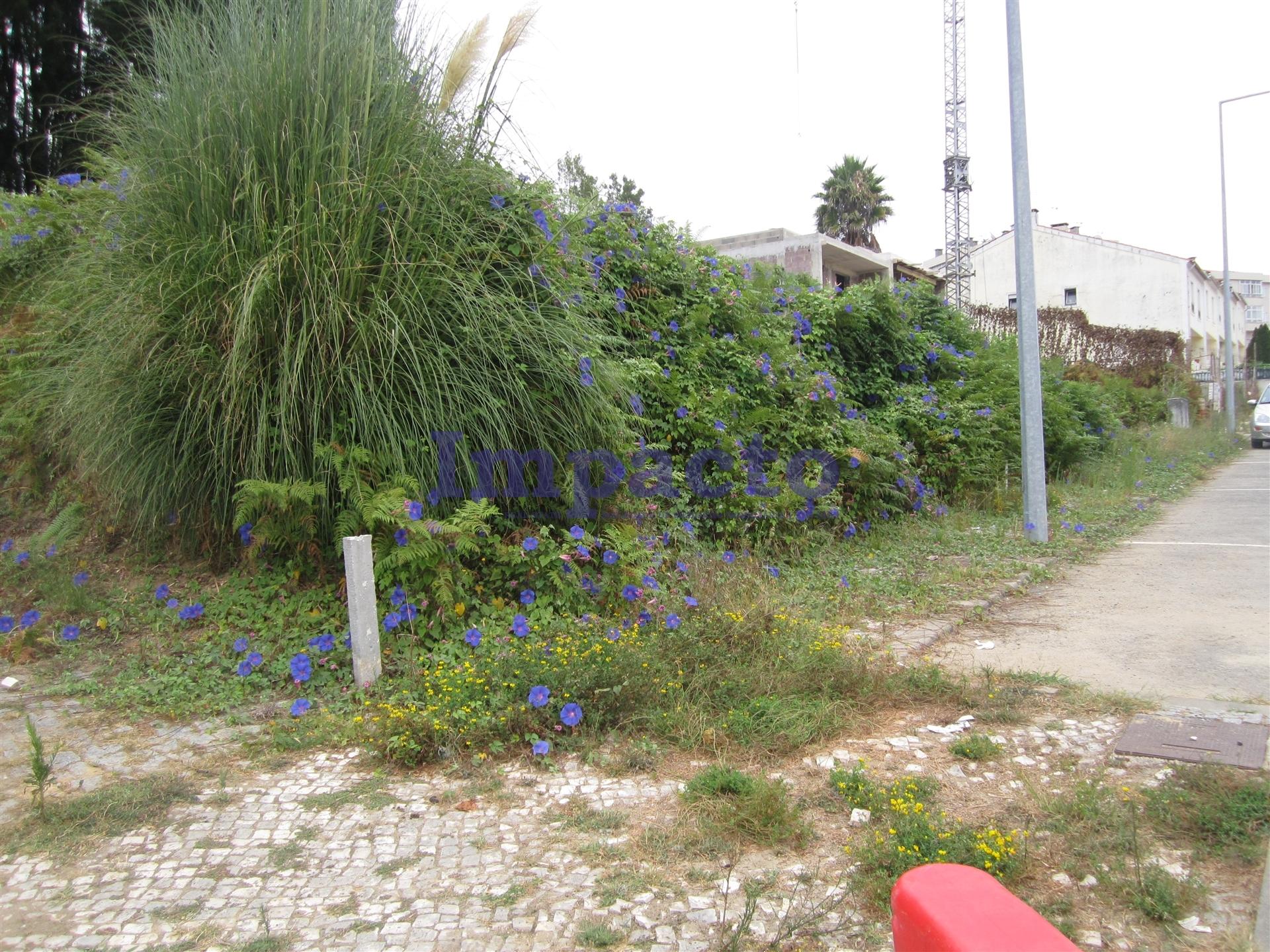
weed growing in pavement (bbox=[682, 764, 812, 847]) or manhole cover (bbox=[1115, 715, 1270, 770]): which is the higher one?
weed growing in pavement (bbox=[682, 764, 812, 847])

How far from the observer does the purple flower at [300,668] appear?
3992 mm

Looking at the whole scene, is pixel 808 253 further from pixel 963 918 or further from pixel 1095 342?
pixel 963 918

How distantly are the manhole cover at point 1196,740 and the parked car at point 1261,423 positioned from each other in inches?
838

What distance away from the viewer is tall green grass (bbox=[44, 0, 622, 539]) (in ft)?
14.5

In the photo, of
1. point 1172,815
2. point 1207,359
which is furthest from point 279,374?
point 1207,359

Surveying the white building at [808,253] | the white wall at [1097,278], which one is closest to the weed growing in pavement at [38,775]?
the white building at [808,253]

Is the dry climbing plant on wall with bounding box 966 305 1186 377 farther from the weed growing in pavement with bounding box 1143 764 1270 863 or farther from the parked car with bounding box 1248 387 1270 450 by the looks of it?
the weed growing in pavement with bounding box 1143 764 1270 863

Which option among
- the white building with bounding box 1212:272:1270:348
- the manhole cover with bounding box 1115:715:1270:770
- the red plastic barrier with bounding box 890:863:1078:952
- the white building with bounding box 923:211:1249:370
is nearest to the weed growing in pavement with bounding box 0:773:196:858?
the red plastic barrier with bounding box 890:863:1078:952

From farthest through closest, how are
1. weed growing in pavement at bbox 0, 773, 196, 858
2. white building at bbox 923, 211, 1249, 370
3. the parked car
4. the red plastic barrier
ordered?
white building at bbox 923, 211, 1249, 370, the parked car, weed growing in pavement at bbox 0, 773, 196, 858, the red plastic barrier

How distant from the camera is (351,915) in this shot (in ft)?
8.30

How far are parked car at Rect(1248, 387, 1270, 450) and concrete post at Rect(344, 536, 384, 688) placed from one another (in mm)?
23393

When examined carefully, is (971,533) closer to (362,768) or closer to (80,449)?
(362,768)

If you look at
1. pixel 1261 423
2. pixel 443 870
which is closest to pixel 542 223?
pixel 443 870

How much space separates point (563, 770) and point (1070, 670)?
2.78 m
